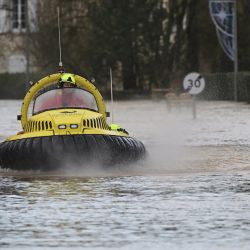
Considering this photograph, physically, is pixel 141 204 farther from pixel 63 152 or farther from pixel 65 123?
pixel 65 123

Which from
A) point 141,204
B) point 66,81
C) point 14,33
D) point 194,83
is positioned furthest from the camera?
point 14,33

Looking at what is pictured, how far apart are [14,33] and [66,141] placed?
194 ft

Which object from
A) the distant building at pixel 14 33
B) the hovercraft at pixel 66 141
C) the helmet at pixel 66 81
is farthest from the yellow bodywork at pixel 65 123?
the distant building at pixel 14 33

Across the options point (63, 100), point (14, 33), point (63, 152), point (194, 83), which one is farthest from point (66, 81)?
point (14, 33)

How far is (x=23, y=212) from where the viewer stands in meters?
12.5

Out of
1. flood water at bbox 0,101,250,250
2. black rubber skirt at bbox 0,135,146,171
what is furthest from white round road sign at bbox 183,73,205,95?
black rubber skirt at bbox 0,135,146,171

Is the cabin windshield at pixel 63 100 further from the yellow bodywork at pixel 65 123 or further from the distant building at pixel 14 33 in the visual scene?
the distant building at pixel 14 33

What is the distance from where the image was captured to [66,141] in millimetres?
17422

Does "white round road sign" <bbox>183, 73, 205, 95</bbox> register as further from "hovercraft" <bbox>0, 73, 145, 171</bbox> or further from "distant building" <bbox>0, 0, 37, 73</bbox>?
"distant building" <bbox>0, 0, 37, 73</bbox>

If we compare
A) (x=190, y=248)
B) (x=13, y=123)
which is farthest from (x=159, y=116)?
(x=190, y=248)

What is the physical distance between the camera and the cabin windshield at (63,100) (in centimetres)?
1925

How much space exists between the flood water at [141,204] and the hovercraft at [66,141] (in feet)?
0.64

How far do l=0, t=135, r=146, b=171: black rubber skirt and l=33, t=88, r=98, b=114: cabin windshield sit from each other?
148 centimetres

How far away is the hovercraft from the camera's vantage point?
685 inches
